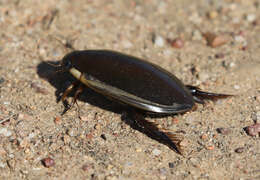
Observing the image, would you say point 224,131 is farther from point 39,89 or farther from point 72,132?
point 39,89

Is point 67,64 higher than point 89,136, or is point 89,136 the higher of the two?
point 67,64

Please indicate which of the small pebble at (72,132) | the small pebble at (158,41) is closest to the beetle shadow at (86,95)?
the small pebble at (72,132)

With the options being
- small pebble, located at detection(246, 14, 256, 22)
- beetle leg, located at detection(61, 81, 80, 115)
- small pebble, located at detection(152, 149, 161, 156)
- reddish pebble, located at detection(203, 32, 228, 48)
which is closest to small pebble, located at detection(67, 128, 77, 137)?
beetle leg, located at detection(61, 81, 80, 115)

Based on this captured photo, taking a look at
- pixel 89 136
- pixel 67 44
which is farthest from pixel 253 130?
pixel 67 44

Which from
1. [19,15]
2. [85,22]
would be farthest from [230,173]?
[19,15]

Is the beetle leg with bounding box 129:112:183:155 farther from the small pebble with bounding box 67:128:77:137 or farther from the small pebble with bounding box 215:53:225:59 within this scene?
the small pebble with bounding box 215:53:225:59

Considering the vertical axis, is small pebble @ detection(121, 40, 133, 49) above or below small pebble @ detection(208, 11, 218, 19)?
below
